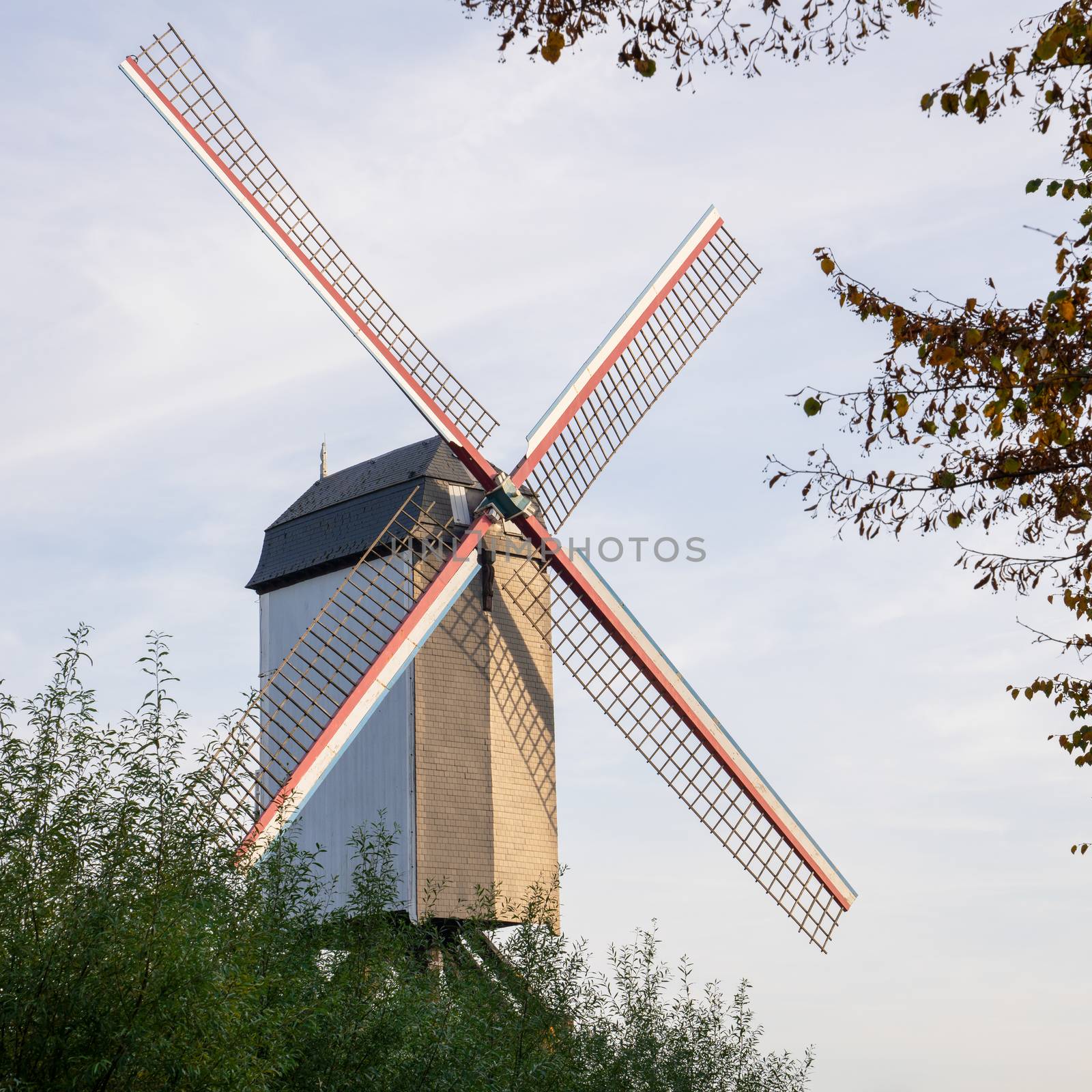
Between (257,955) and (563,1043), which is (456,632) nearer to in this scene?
(563,1043)

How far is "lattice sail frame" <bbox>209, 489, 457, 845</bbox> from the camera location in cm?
1425

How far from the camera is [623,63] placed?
23.6 ft

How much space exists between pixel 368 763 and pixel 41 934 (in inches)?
287

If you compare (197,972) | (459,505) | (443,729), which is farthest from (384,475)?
(197,972)

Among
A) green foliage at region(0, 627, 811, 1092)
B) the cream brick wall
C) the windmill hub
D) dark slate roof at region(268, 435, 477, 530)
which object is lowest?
green foliage at region(0, 627, 811, 1092)

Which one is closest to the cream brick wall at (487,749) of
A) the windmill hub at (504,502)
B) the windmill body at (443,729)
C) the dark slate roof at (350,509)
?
the windmill body at (443,729)

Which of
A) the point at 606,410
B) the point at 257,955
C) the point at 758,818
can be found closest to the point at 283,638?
the point at 606,410

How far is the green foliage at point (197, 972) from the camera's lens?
732 centimetres

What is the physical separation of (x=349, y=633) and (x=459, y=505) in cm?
171

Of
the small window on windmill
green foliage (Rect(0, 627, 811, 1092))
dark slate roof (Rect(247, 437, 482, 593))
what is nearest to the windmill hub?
the small window on windmill

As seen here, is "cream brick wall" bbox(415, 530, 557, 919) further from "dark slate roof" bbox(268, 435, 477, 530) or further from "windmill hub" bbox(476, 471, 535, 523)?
"dark slate roof" bbox(268, 435, 477, 530)

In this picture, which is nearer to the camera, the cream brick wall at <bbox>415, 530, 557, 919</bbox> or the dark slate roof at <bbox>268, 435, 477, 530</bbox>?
the cream brick wall at <bbox>415, 530, 557, 919</bbox>

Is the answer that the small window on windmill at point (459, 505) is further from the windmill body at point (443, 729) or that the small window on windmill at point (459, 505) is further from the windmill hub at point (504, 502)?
the windmill hub at point (504, 502)

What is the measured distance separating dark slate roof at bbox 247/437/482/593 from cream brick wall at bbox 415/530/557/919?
2.81 ft
